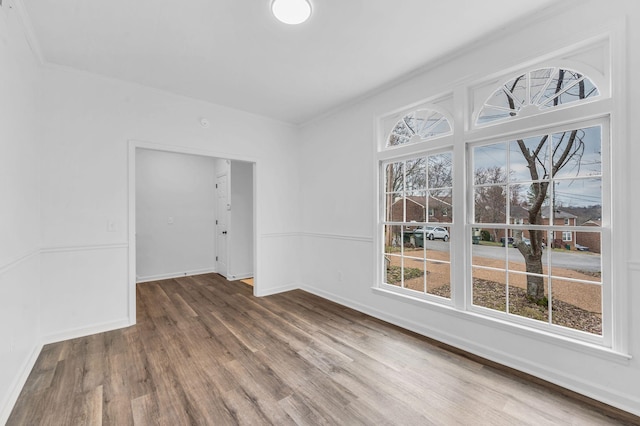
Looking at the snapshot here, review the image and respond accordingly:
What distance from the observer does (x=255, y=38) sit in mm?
2285

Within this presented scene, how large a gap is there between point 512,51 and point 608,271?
1.79 m

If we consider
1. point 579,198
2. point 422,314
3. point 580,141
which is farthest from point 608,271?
point 422,314

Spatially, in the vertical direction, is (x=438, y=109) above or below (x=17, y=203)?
above

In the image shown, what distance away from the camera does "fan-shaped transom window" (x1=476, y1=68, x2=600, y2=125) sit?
6.54 ft

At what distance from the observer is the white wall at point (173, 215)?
5.02m

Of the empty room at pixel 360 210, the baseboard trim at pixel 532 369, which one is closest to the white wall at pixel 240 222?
the empty room at pixel 360 210

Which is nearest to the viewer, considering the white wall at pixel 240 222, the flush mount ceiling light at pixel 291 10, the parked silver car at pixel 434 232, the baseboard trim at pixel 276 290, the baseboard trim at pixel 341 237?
the flush mount ceiling light at pixel 291 10

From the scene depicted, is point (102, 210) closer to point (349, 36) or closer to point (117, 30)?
point (117, 30)

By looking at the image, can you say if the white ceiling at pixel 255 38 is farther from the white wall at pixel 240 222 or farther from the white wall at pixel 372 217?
the white wall at pixel 240 222

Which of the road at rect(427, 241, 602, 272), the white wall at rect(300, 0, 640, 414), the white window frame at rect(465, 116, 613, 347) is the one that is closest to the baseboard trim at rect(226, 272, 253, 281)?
the white wall at rect(300, 0, 640, 414)

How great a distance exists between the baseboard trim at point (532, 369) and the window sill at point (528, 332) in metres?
0.20

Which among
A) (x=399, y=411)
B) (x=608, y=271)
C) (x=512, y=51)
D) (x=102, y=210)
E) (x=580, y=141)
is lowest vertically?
(x=399, y=411)

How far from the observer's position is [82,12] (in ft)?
6.52

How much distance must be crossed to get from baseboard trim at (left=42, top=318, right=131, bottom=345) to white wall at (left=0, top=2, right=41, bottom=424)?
0.13 metres
